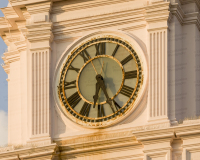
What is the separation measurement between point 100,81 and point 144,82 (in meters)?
1.19

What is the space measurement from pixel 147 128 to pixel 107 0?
157 inches

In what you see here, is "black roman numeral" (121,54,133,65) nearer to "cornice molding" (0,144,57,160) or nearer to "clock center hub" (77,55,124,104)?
"clock center hub" (77,55,124,104)

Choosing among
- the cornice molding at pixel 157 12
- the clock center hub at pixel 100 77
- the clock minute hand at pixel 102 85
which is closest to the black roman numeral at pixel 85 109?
the clock center hub at pixel 100 77

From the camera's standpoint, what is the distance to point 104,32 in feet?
101

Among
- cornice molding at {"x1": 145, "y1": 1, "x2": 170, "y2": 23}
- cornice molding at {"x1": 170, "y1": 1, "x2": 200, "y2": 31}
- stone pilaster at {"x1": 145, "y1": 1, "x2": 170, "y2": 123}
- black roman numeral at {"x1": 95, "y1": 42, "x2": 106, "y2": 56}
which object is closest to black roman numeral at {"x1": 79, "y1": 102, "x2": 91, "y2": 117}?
black roman numeral at {"x1": 95, "y1": 42, "x2": 106, "y2": 56}

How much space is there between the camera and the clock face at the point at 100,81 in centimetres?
3005

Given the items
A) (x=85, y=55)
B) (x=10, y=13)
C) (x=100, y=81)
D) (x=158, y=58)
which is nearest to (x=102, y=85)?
(x=100, y=81)

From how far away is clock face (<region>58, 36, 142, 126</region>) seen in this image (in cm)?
3005

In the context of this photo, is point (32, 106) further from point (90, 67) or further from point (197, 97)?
point (197, 97)

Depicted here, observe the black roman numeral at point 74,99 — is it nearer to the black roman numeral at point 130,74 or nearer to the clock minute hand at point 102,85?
the clock minute hand at point 102,85

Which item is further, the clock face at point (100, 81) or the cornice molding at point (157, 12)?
the cornice molding at point (157, 12)

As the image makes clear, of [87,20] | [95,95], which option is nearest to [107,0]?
[87,20]

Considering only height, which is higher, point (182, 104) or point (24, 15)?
point (24, 15)

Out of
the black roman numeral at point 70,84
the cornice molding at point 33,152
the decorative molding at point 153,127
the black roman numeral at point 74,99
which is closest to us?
Answer: the decorative molding at point 153,127
